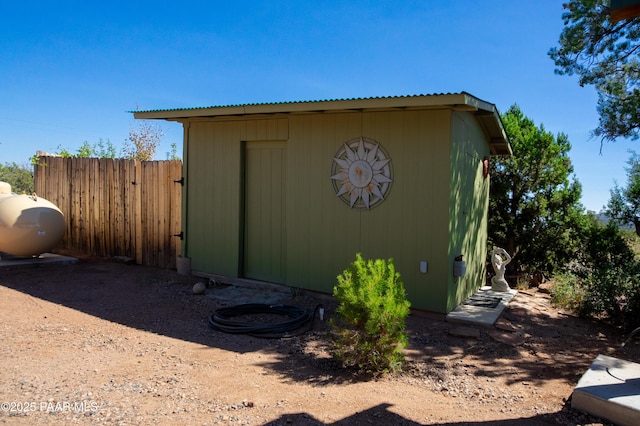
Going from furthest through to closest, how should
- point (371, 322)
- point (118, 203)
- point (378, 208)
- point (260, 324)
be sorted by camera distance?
point (118, 203) → point (378, 208) → point (260, 324) → point (371, 322)

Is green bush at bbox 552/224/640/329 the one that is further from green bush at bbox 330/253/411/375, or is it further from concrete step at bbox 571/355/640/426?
green bush at bbox 330/253/411/375

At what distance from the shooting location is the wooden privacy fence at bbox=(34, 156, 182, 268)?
857 cm

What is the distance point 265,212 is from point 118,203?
3719 mm

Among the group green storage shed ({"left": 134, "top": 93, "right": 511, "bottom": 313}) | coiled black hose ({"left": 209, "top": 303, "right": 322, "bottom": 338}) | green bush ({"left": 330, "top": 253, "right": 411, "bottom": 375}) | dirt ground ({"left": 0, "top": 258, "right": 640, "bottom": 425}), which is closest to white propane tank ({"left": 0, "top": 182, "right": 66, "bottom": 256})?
dirt ground ({"left": 0, "top": 258, "right": 640, "bottom": 425})

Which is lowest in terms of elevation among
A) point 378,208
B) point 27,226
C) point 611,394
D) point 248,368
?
point 248,368

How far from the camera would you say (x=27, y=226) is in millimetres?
8414

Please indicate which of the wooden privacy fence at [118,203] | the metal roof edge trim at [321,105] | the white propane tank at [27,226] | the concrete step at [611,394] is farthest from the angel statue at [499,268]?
the white propane tank at [27,226]

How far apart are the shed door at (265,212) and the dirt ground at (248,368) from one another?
0.95 m

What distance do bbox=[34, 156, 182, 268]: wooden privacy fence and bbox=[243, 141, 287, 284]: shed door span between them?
161 centimetres

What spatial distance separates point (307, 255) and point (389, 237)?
4.33 ft

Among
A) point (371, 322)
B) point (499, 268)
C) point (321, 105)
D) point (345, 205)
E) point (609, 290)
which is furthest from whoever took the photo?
point (499, 268)

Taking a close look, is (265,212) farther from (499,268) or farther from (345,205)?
(499,268)

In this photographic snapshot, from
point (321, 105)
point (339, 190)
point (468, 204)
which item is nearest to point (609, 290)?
point (468, 204)

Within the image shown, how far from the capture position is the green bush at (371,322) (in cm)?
392
